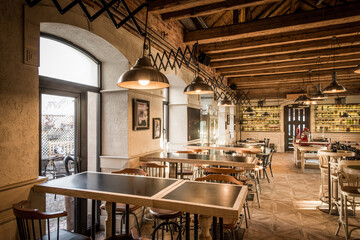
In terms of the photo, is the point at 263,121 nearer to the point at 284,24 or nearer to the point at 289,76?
the point at 289,76

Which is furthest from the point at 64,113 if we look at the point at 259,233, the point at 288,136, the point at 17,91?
the point at 288,136

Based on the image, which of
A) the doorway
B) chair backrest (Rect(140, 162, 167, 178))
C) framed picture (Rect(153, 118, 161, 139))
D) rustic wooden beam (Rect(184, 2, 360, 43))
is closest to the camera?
chair backrest (Rect(140, 162, 167, 178))

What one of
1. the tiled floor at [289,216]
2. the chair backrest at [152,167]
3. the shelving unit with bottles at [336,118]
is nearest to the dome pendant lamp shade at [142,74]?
the chair backrest at [152,167]

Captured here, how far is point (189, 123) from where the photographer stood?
7.06 metres

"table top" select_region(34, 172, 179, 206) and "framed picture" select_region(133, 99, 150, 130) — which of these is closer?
"table top" select_region(34, 172, 179, 206)

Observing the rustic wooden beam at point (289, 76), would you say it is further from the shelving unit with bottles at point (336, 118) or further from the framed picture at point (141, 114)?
the framed picture at point (141, 114)

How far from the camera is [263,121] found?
15156 millimetres

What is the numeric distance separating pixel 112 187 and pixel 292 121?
13993 millimetres

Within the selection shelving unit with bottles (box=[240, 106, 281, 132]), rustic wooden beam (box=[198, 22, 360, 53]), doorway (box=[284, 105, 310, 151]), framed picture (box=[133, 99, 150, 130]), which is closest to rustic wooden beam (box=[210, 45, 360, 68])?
rustic wooden beam (box=[198, 22, 360, 53])

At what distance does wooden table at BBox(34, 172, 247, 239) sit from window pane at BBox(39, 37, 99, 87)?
143 cm

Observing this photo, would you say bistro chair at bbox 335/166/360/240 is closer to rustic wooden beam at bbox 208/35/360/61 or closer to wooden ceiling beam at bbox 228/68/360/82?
rustic wooden beam at bbox 208/35/360/61

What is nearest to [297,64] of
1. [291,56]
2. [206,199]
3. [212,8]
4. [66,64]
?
[291,56]

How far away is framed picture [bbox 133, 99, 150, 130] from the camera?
4.26 meters

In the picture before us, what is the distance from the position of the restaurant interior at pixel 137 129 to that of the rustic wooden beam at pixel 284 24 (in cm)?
2
